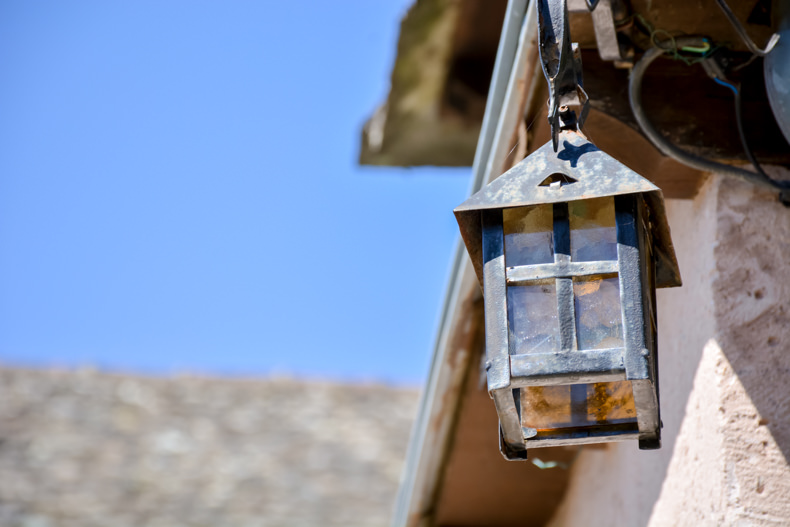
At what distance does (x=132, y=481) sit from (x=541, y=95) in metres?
5.74

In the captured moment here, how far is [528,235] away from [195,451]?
6.58m

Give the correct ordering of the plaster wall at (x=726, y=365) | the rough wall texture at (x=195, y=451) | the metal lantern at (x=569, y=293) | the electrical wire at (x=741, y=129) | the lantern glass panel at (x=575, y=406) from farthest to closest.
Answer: the rough wall texture at (x=195, y=451)
the electrical wire at (x=741, y=129)
the plaster wall at (x=726, y=365)
the lantern glass panel at (x=575, y=406)
the metal lantern at (x=569, y=293)

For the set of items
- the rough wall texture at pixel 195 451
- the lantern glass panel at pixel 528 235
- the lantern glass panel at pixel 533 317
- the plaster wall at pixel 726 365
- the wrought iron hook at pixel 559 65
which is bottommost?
the rough wall texture at pixel 195 451

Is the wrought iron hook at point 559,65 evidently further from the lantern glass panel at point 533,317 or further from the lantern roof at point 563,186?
the lantern glass panel at point 533,317

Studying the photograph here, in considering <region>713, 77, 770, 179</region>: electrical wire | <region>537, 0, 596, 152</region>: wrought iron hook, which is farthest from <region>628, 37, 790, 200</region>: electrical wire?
<region>537, 0, 596, 152</region>: wrought iron hook

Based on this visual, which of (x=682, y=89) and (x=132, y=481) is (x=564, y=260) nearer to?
(x=682, y=89)

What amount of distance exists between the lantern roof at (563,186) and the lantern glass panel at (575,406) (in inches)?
10.2

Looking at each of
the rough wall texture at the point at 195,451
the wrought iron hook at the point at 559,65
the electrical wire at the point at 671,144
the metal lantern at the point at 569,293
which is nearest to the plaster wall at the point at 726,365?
the electrical wire at the point at 671,144

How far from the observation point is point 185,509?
718 cm

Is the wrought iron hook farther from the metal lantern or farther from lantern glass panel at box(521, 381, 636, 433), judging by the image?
lantern glass panel at box(521, 381, 636, 433)

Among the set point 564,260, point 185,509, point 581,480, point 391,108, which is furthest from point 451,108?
point 185,509

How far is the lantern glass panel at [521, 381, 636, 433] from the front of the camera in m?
1.94

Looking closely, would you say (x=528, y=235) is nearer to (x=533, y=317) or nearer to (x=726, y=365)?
(x=533, y=317)

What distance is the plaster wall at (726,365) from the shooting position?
2170mm
